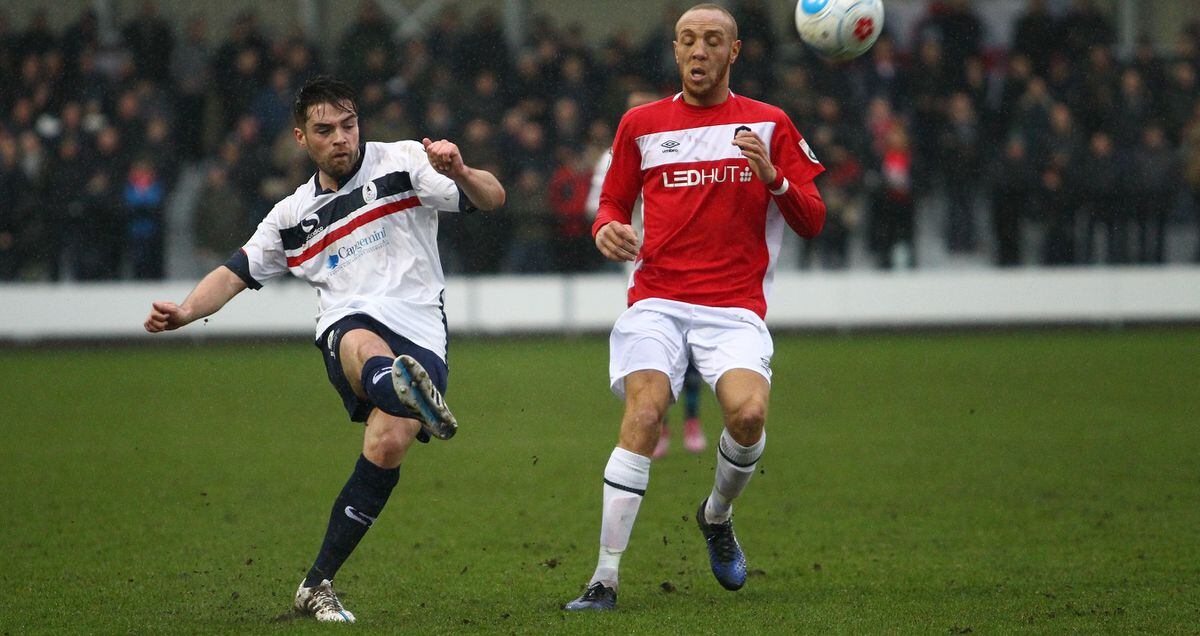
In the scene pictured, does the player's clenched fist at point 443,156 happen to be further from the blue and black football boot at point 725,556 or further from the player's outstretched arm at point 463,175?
the blue and black football boot at point 725,556

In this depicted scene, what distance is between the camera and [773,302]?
17.6 m

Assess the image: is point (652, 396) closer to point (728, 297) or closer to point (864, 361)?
point (728, 297)

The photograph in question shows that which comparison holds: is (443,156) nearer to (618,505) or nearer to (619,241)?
(619,241)

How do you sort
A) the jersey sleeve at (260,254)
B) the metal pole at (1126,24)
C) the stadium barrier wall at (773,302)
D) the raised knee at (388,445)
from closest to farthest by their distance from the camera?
the raised knee at (388,445) < the jersey sleeve at (260,254) < the stadium barrier wall at (773,302) < the metal pole at (1126,24)

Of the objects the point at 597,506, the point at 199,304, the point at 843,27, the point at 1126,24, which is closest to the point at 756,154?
the point at 843,27

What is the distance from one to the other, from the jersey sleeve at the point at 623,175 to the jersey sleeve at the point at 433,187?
551 mm

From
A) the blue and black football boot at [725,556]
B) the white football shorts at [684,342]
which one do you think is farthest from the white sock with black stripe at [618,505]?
the blue and black football boot at [725,556]

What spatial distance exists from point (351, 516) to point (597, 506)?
105 inches

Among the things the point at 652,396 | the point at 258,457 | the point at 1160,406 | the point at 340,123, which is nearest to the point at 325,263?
the point at 340,123

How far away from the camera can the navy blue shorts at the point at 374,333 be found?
562 cm

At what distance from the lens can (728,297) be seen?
234 inches

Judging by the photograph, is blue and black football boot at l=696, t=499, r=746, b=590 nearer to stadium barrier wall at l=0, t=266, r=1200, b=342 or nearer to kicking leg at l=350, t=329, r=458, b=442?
kicking leg at l=350, t=329, r=458, b=442

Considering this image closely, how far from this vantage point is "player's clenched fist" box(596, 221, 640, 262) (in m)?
5.56

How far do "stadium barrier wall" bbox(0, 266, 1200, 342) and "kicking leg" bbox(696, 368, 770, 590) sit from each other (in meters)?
11.4
